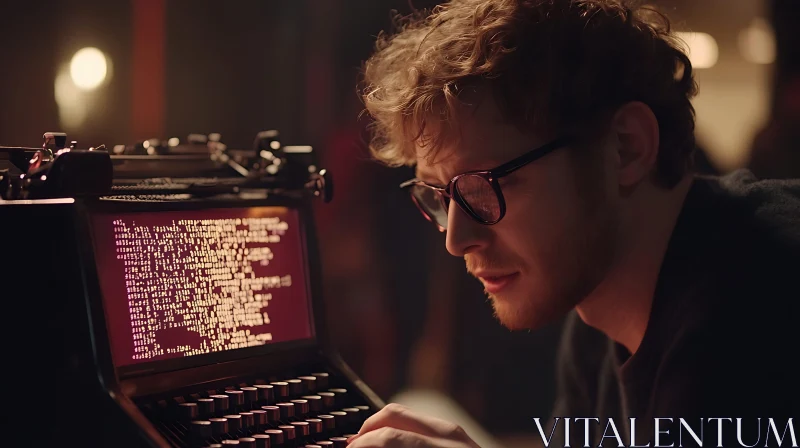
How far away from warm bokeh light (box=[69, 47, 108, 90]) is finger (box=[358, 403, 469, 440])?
153cm

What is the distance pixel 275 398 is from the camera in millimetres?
1358

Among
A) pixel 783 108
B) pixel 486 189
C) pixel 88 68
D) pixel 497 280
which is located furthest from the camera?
pixel 783 108

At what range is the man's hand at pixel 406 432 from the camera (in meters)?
1.13

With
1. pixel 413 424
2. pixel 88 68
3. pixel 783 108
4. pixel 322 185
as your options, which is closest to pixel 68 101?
pixel 88 68

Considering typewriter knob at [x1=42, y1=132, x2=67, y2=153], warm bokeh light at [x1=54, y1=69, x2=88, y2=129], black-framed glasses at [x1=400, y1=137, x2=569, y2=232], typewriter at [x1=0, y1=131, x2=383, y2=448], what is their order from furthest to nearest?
warm bokeh light at [x1=54, y1=69, x2=88, y2=129]
black-framed glasses at [x1=400, y1=137, x2=569, y2=232]
typewriter knob at [x1=42, y1=132, x2=67, y2=153]
typewriter at [x1=0, y1=131, x2=383, y2=448]

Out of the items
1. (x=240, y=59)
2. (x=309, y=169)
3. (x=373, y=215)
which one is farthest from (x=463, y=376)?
(x=309, y=169)

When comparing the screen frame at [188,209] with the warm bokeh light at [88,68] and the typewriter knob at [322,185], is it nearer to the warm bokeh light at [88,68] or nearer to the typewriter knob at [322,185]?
the typewriter knob at [322,185]

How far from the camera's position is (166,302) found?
4.20 ft

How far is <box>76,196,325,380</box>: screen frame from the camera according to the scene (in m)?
1.13

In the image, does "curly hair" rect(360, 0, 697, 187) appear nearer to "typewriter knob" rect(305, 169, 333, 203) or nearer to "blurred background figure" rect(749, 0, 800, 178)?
"typewriter knob" rect(305, 169, 333, 203)

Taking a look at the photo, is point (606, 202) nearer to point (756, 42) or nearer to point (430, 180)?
point (430, 180)

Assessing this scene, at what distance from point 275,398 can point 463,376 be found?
8.46 ft

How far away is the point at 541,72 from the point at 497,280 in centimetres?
41

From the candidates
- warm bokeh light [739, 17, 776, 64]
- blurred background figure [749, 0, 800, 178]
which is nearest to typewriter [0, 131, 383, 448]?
blurred background figure [749, 0, 800, 178]
